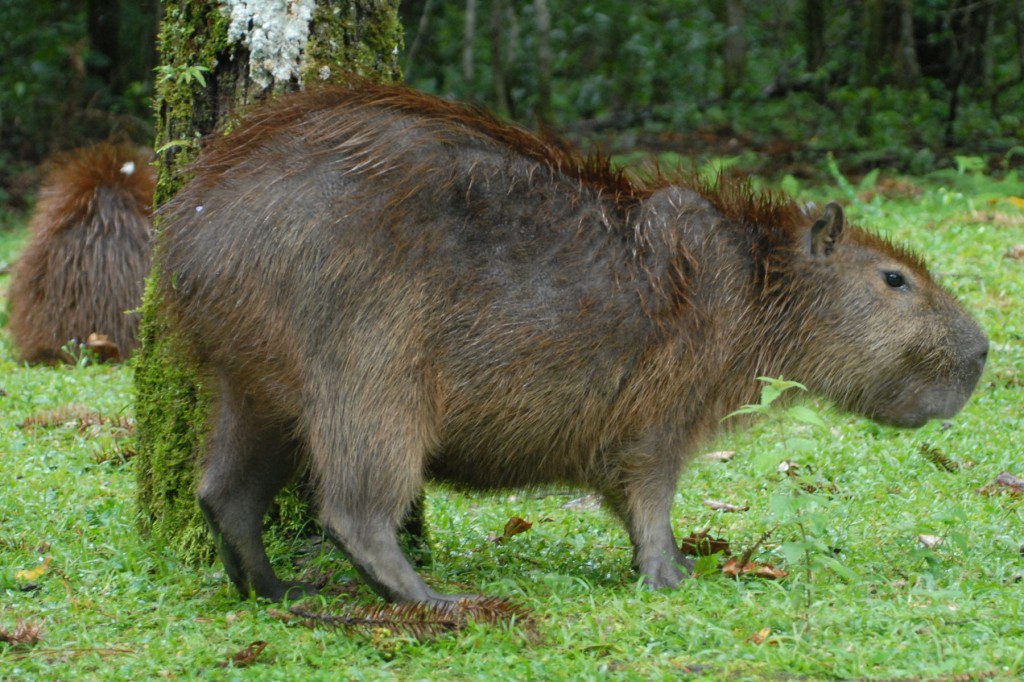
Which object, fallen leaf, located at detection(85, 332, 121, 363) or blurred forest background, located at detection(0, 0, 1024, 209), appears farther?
blurred forest background, located at detection(0, 0, 1024, 209)

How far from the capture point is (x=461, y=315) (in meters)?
3.75

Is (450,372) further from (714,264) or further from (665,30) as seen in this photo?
(665,30)

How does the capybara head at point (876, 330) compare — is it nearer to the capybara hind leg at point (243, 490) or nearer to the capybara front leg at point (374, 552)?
the capybara front leg at point (374, 552)

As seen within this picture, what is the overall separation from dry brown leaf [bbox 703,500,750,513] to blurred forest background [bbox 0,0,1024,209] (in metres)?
6.89

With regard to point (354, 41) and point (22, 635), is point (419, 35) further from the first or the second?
point (22, 635)

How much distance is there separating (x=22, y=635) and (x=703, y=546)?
2172 mm

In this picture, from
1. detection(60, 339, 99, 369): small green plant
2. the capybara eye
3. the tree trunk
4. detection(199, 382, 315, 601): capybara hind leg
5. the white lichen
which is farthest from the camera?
the tree trunk

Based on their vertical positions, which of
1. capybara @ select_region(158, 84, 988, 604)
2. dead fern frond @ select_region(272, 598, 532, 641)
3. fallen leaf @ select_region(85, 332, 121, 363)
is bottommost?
dead fern frond @ select_region(272, 598, 532, 641)

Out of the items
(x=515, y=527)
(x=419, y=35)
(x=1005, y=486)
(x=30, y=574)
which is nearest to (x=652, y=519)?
(x=515, y=527)

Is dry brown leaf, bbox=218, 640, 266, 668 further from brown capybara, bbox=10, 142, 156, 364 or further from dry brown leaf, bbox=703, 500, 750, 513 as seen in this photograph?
brown capybara, bbox=10, 142, 156, 364

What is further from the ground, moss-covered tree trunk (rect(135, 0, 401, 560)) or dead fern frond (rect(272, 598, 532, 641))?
moss-covered tree trunk (rect(135, 0, 401, 560))

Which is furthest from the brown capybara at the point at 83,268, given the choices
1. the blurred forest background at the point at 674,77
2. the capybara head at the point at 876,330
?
the capybara head at the point at 876,330

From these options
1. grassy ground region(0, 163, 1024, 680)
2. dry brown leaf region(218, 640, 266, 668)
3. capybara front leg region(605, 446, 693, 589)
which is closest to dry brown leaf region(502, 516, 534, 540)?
grassy ground region(0, 163, 1024, 680)

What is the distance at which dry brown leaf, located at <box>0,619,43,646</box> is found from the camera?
11.5 feet
